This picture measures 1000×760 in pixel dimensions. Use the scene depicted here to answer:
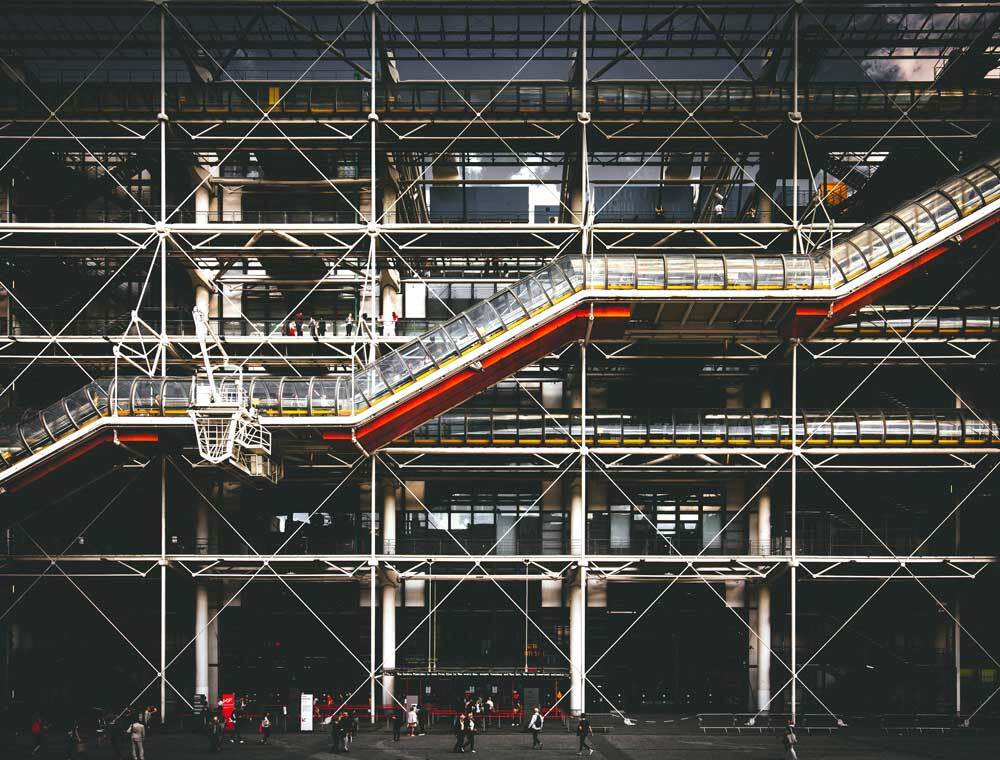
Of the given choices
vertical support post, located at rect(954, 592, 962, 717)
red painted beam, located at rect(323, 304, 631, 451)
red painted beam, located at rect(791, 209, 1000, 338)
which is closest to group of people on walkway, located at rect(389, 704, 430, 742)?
red painted beam, located at rect(323, 304, 631, 451)

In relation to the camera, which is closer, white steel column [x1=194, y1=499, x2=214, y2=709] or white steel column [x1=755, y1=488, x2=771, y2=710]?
white steel column [x1=194, y1=499, x2=214, y2=709]

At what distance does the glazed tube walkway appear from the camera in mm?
20281

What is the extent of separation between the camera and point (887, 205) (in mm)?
25875

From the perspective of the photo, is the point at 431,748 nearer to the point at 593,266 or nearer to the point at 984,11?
the point at 593,266

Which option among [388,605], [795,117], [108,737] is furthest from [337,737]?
[795,117]

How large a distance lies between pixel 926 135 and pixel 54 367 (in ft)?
81.9

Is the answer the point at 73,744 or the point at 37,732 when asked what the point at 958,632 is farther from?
the point at 37,732

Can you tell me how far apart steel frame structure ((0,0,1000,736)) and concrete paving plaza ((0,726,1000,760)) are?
1.94m

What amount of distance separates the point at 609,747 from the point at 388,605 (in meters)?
7.07

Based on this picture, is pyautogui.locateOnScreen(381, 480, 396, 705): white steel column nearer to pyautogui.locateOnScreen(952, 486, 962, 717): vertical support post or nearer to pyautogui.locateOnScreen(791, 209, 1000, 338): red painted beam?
pyautogui.locateOnScreen(791, 209, 1000, 338): red painted beam

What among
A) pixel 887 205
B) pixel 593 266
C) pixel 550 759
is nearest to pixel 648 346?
pixel 593 266

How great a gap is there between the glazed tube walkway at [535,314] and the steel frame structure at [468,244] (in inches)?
56.6

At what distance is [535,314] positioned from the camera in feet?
67.6

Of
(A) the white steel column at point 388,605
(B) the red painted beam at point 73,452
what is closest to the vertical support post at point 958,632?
(A) the white steel column at point 388,605
